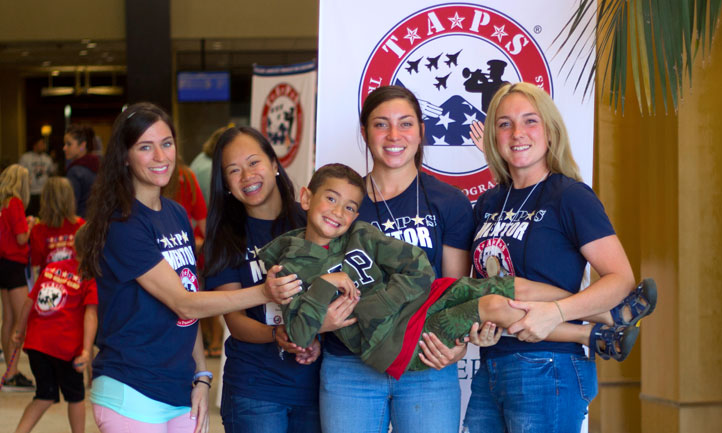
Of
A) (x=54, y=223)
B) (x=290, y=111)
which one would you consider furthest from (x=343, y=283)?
(x=290, y=111)

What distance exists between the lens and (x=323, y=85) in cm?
284

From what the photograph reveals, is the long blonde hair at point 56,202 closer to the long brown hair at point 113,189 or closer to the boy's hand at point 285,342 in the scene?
the long brown hair at point 113,189

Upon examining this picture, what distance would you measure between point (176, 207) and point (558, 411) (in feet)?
4.06

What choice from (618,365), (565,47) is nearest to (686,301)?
(618,365)

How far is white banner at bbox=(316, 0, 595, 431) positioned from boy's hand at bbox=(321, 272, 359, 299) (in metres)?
0.87

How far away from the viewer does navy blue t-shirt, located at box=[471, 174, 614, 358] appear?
6.52ft

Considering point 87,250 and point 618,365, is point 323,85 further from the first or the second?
point 618,365

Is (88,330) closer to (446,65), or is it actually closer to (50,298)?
(50,298)

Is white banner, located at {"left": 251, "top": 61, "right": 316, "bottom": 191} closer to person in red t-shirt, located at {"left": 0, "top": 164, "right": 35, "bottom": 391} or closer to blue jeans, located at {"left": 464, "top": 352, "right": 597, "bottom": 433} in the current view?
person in red t-shirt, located at {"left": 0, "top": 164, "right": 35, "bottom": 391}

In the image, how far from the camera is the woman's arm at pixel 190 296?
2068 millimetres

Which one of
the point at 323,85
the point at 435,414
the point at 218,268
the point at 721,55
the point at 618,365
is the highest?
the point at 721,55

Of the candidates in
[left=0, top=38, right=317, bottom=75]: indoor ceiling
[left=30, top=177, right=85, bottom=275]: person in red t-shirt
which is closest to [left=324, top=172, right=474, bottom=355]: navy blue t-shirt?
[left=30, top=177, right=85, bottom=275]: person in red t-shirt

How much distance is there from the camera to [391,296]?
6.59 feet

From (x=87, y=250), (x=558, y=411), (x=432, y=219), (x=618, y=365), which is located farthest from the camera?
(x=618, y=365)
